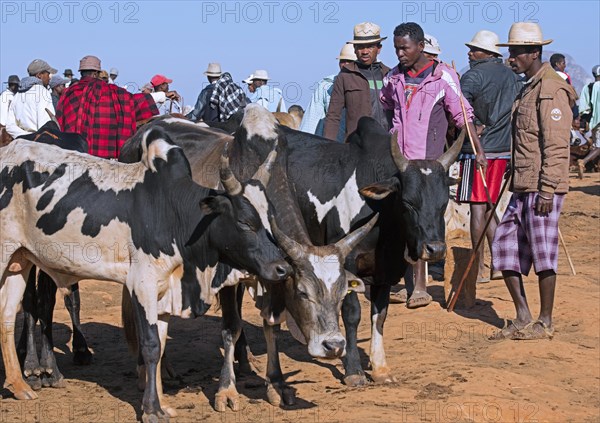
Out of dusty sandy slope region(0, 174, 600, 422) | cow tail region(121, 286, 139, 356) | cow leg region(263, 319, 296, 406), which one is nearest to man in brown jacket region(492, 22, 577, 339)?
dusty sandy slope region(0, 174, 600, 422)

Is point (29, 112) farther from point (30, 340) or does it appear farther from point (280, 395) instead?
point (280, 395)

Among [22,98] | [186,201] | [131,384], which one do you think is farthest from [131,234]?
[22,98]

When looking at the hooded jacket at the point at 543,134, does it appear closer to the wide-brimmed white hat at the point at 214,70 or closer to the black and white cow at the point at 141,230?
the black and white cow at the point at 141,230

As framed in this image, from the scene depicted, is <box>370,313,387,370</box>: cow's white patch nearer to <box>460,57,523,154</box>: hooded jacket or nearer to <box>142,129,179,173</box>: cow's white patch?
<box>142,129,179,173</box>: cow's white patch

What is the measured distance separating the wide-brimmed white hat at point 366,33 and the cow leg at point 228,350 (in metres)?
3.23

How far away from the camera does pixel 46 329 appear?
780 cm

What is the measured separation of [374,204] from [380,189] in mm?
260

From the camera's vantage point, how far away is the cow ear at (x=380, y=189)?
7.30m

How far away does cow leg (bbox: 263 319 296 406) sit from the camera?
6.98 meters

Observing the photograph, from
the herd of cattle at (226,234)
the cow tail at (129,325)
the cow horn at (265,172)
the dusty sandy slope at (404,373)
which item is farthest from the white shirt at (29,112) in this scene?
the cow horn at (265,172)

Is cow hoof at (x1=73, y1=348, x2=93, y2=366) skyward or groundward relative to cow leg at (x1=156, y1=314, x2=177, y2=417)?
groundward

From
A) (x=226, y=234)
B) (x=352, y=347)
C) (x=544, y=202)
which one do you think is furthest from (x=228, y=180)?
(x=544, y=202)

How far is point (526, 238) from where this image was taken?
862 cm

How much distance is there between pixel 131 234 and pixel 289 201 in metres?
1.09
